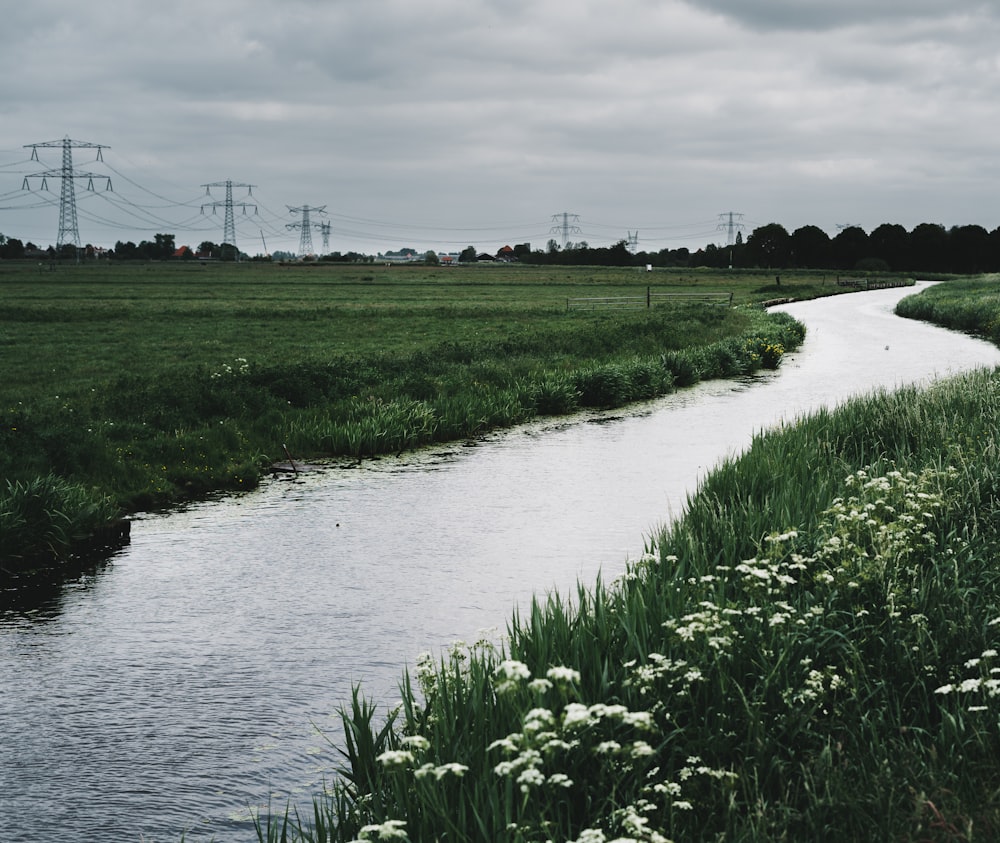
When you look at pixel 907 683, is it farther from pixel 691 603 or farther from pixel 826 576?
pixel 691 603

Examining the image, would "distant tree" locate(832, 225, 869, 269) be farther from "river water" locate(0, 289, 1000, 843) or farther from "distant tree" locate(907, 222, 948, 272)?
"river water" locate(0, 289, 1000, 843)

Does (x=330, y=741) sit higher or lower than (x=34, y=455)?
lower

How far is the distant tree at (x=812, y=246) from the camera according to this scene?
186m

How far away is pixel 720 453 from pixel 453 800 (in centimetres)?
1407

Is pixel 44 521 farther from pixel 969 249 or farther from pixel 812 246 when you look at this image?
pixel 812 246

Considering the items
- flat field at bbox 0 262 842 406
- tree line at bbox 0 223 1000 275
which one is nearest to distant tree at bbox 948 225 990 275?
tree line at bbox 0 223 1000 275

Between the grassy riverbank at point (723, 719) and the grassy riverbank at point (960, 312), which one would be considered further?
the grassy riverbank at point (960, 312)

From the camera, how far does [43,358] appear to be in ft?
111

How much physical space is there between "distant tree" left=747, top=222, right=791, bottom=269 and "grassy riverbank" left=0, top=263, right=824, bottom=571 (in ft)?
444

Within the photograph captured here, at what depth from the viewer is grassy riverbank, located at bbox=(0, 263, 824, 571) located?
14672 millimetres

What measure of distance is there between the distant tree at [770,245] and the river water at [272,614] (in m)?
176

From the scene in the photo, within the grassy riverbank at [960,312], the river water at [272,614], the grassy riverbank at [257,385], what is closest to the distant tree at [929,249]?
the grassy riverbank at [960,312]

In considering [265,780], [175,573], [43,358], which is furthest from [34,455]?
[43,358]

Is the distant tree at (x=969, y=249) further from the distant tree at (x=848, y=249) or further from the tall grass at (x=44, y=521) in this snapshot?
the tall grass at (x=44, y=521)
